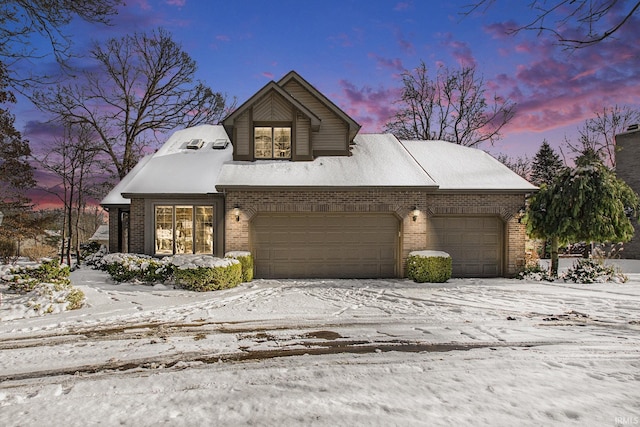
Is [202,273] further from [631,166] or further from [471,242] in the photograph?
[631,166]

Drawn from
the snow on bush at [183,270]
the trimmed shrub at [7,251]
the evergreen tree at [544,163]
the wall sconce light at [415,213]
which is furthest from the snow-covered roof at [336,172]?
the evergreen tree at [544,163]

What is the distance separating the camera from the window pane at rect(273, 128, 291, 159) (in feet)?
46.7

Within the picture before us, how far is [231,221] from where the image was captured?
1241 cm

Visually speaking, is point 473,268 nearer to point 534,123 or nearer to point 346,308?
point 346,308

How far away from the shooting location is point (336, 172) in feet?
44.0

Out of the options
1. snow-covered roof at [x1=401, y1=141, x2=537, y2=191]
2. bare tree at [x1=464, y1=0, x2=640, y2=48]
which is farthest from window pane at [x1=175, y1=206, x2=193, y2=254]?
bare tree at [x1=464, y1=0, x2=640, y2=48]

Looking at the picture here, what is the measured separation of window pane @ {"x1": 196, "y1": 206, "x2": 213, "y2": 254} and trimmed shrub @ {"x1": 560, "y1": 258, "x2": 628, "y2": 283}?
1338cm

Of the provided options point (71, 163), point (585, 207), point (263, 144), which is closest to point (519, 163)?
point (585, 207)

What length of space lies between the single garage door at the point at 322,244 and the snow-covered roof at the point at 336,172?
1.23 meters

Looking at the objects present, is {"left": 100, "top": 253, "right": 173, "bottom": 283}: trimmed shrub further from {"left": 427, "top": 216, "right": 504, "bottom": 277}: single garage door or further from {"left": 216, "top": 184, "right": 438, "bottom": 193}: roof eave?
{"left": 427, "top": 216, "right": 504, "bottom": 277}: single garage door

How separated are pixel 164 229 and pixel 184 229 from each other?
2.45ft

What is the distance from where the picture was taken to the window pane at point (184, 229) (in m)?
13.5

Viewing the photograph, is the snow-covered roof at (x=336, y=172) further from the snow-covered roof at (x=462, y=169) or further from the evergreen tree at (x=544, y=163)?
the evergreen tree at (x=544, y=163)

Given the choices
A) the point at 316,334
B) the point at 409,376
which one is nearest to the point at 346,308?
the point at 316,334
